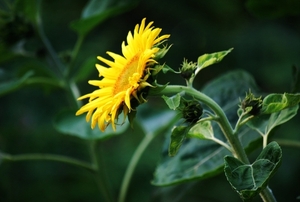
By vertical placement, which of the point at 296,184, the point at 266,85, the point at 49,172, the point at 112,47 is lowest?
the point at 296,184

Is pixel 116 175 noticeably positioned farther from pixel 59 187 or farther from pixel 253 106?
pixel 253 106

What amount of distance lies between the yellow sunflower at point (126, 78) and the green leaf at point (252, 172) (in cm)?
11

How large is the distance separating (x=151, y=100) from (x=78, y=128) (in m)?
0.75

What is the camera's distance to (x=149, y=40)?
48 cm

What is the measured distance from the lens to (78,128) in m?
0.86

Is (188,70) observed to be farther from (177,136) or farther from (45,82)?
(45,82)

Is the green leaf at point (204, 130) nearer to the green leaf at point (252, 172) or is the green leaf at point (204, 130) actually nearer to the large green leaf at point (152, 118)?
the green leaf at point (252, 172)

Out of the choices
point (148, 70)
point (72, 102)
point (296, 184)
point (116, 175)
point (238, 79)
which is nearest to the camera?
point (148, 70)

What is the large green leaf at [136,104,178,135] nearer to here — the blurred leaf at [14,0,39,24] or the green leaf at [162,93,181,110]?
the blurred leaf at [14,0,39,24]

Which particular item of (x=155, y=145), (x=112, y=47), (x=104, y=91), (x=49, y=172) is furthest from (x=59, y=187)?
(x=104, y=91)

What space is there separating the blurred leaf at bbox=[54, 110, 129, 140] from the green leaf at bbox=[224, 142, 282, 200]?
35cm

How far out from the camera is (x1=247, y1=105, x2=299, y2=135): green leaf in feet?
1.82

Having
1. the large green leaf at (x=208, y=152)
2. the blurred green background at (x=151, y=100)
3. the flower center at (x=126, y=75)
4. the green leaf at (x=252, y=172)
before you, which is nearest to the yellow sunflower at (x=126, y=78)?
the flower center at (x=126, y=75)

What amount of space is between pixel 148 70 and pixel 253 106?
108mm
